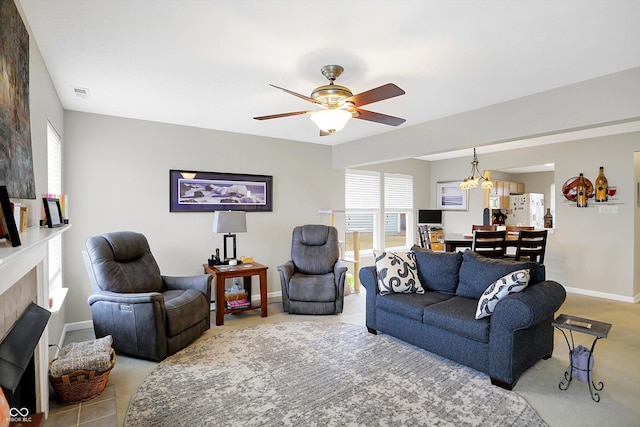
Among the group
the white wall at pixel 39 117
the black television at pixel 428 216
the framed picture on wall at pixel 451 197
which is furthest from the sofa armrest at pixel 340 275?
the framed picture on wall at pixel 451 197

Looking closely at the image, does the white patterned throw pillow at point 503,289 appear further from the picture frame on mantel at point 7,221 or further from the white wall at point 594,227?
the white wall at point 594,227

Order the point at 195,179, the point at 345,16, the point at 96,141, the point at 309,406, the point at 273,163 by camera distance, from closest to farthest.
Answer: the point at 345,16 → the point at 309,406 → the point at 96,141 → the point at 195,179 → the point at 273,163

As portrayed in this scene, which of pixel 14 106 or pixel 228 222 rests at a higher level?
pixel 14 106

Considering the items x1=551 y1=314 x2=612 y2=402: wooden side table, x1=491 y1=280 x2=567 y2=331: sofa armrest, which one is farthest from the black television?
x1=551 y1=314 x2=612 y2=402: wooden side table

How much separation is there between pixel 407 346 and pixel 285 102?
8.74 ft

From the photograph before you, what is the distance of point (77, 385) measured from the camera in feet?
7.63

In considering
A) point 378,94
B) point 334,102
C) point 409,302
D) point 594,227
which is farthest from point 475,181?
point 378,94

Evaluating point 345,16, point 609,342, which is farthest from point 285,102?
point 609,342

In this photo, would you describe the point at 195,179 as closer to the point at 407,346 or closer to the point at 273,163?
the point at 273,163

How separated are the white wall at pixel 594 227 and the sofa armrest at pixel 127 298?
5.84 m

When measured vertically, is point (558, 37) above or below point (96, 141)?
above

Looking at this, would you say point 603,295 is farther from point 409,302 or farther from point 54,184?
point 54,184

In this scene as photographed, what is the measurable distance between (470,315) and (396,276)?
87cm

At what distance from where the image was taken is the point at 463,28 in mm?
2062
